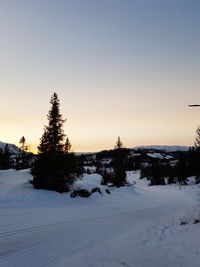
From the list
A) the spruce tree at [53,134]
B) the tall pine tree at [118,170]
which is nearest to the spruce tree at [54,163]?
the spruce tree at [53,134]

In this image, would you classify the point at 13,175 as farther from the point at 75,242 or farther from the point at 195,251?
the point at 195,251

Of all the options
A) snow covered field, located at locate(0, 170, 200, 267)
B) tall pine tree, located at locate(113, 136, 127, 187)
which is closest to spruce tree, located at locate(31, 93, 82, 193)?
snow covered field, located at locate(0, 170, 200, 267)

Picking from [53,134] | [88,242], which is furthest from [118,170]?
[88,242]

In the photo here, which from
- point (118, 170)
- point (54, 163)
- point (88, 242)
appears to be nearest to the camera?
point (88, 242)

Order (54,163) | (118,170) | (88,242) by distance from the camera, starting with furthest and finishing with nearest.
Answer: (118,170) → (54,163) → (88,242)

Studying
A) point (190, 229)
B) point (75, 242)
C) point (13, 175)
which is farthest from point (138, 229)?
point (13, 175)

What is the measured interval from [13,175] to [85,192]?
12.9m

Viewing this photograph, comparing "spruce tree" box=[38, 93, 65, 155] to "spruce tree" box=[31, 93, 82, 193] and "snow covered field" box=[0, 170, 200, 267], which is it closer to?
"spruce tree" box=[31, 93, 82, 193]

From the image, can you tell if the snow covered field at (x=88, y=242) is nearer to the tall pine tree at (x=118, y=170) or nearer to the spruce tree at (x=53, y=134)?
the spruce tree at (x=53, y=134)

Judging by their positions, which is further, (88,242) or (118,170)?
(118,170)

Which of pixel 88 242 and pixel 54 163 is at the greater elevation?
pixel 54 163

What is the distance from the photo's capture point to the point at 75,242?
569 inches

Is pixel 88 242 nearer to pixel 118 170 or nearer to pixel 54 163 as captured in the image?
pixel 54 163

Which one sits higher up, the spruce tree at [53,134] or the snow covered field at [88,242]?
the spruce tree at [53,134]
